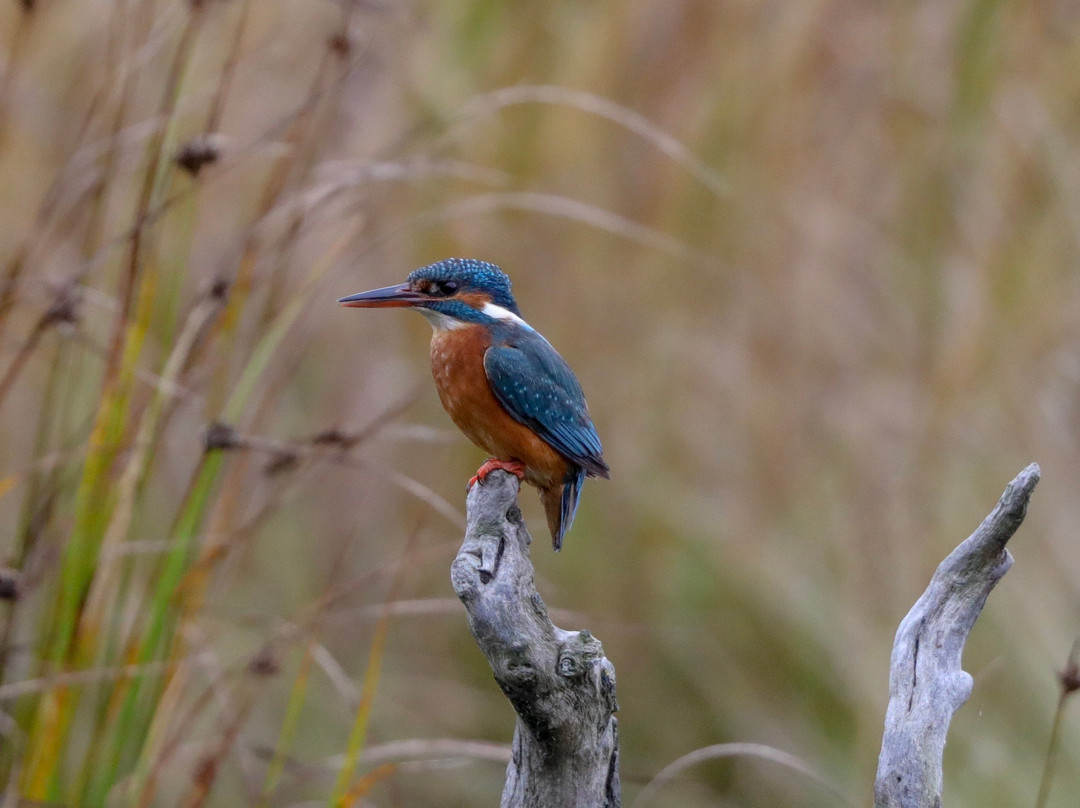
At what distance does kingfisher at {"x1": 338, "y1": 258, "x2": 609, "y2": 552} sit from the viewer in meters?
2.40

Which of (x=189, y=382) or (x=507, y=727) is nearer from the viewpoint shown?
(x=189, y=382)

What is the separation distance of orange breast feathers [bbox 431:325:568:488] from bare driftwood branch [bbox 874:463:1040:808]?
983 mm

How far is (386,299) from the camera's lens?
7.79 ft

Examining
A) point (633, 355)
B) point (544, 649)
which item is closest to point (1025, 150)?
point (633, 355)

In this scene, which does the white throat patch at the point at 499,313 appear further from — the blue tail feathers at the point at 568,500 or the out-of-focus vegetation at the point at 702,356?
the out-of-focus vegetation at the point at 702,356

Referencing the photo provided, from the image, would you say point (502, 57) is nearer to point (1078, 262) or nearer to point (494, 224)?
point (494, 224)

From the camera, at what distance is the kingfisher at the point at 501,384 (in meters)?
2.40

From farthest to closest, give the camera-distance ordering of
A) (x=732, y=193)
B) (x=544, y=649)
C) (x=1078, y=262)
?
(x=732, y=193), (x=1078, y=262), (x=544, y=649)

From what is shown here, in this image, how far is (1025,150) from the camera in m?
3.62

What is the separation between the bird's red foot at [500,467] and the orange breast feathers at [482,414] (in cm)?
2

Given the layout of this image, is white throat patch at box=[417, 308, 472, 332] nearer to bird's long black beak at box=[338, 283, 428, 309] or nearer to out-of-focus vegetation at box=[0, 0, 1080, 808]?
bird's long black beak at box=[338, 283, 428, 309]

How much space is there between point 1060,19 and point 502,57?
1711 mm

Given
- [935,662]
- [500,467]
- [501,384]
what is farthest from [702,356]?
[935,662]

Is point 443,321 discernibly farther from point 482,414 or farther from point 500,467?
point 500,467
